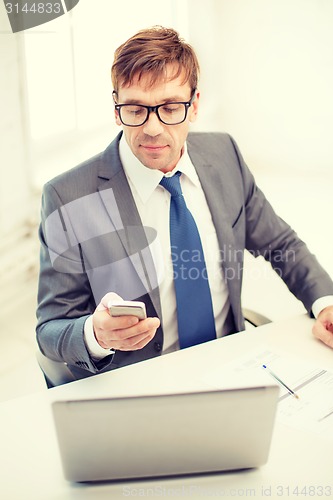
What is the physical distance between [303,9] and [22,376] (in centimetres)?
259

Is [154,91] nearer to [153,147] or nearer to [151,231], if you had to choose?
[153,147]

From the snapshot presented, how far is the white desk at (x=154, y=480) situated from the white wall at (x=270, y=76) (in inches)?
95.4

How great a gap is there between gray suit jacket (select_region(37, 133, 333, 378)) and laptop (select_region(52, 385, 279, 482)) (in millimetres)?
427

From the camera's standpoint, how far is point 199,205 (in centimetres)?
202

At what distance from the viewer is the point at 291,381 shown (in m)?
1.57

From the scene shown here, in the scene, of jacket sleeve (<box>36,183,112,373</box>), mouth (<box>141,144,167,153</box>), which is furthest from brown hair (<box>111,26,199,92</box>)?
jacket sleeve (<box>36,183,112,373</box>)

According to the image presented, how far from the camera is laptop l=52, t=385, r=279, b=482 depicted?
3.68 feet

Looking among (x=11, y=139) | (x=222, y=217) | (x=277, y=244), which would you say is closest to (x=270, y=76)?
(x=11, y=139)

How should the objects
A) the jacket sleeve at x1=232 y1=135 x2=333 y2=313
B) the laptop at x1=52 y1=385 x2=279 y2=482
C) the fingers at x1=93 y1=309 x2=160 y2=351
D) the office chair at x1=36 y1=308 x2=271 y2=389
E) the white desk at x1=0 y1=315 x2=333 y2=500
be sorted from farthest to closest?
the jacket sleeve at x1=232 y1=135 x2=333 y2=313 < the office chair at x1=36 y1=308 x2=271 y2=389 < the fingers at x1=93 y1=309 x2=160 y2=351 < the white desk at x1=0 y1=315 x2=333 y2=500 < the laptop at x1=52 y1=385 x2=279 y2=482

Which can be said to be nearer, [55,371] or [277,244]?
[55,371]

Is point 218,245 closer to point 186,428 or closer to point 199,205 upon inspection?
point 199,205

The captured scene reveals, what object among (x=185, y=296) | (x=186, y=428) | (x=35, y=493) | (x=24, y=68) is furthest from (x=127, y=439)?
(x=24, y=68)

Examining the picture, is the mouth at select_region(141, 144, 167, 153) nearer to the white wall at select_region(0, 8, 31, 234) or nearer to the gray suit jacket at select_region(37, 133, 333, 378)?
the gray suit jacket at select_region(37, 133, 333, 378)

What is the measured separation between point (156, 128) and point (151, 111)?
0.05m
